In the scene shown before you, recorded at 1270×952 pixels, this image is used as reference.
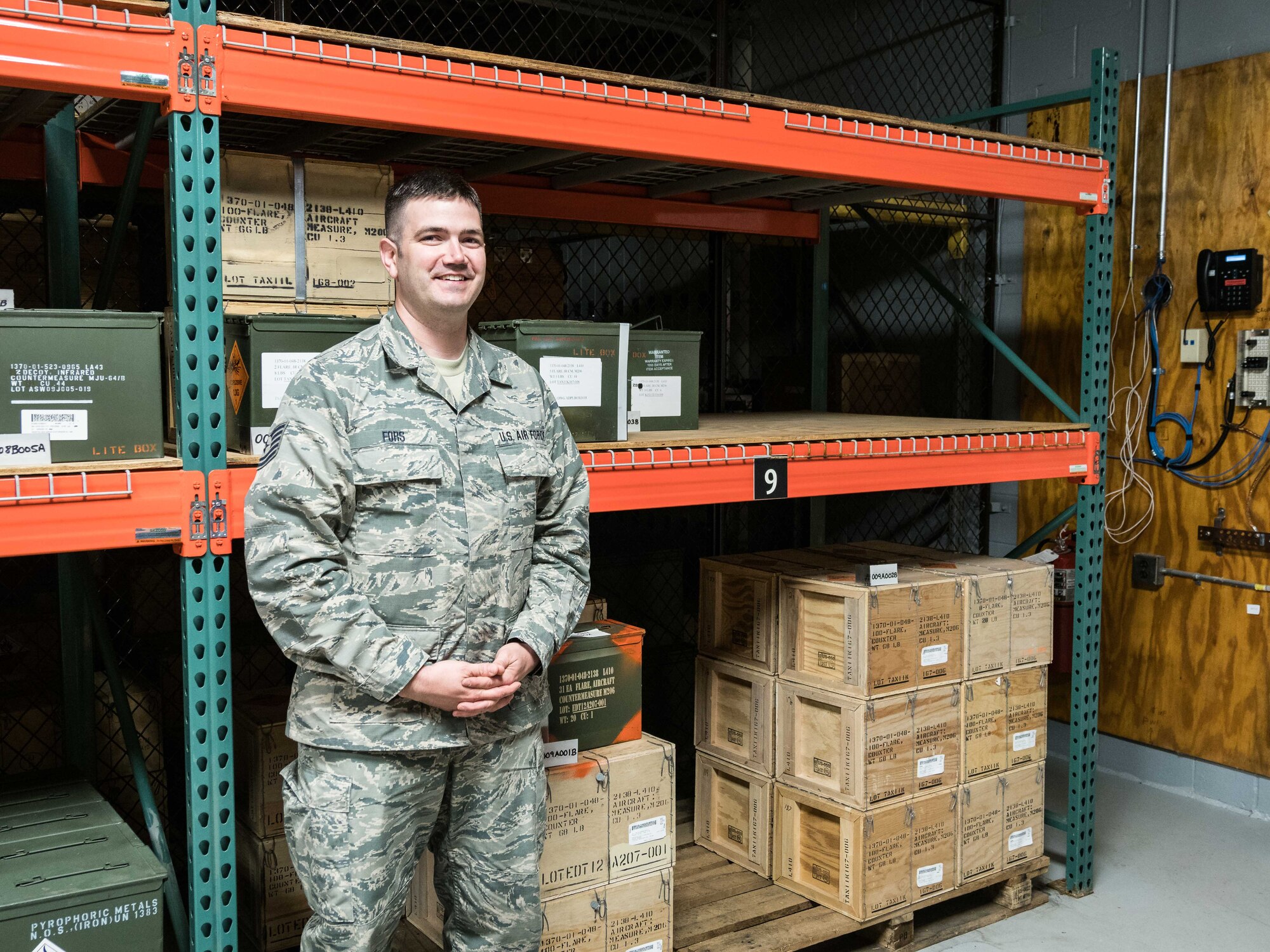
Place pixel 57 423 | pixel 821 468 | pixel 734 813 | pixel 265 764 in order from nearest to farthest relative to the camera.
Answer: pixel 57 423, pixel 265 764, pixel 821 468, pixel 734 813

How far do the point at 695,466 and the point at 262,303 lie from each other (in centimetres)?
115

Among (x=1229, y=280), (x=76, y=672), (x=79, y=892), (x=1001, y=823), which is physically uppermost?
(x=1229, y=280)

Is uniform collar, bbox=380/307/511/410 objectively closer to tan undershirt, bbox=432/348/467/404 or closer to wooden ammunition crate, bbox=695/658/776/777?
tan undershirt, bbox=432/348/467/404

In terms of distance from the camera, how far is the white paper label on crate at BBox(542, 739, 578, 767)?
2.86 meters

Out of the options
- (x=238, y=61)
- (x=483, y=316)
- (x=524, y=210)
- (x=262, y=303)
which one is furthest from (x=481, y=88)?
(x=483, y=316)

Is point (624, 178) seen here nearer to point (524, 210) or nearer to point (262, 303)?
point (524, 210)

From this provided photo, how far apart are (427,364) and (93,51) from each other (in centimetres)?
82

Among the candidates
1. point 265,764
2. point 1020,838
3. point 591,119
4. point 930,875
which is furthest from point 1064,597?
point 265,764

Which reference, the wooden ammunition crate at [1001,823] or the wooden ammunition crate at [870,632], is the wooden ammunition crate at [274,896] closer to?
the wooden ammunition crate at [870,632]

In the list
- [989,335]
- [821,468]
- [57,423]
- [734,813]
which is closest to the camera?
[57,423]

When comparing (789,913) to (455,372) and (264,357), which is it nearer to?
(455,372)

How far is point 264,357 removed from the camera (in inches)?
89.3

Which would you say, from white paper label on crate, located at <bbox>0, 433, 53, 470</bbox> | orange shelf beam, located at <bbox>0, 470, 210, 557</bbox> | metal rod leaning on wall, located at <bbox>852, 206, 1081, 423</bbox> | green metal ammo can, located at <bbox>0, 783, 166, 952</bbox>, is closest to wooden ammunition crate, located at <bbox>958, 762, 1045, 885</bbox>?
metal rod leaning on wall, located at <bbox>852, 206, 1081, 423</bbox>

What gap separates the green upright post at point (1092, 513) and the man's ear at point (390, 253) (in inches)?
97.5
